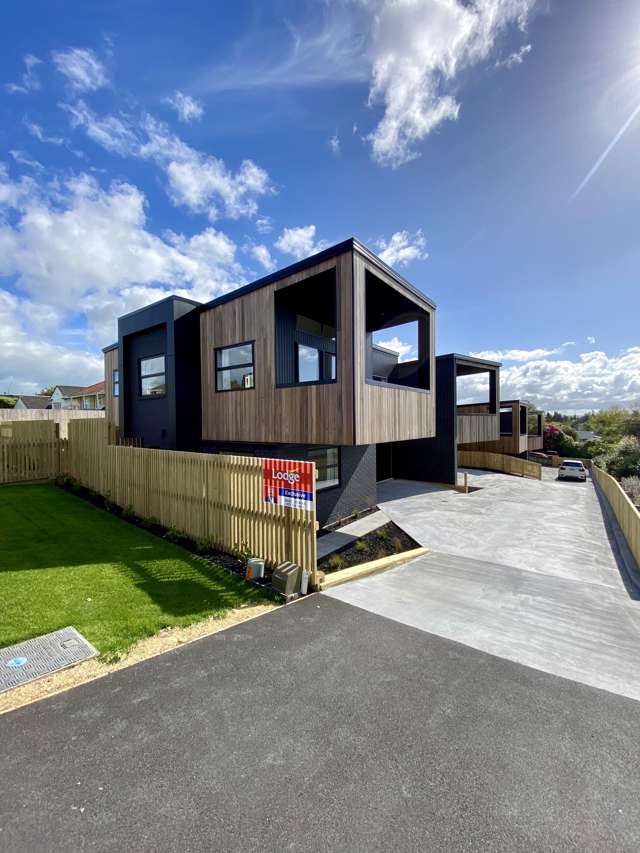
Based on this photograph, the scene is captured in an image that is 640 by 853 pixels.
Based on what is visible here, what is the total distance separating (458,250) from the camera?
13.8m

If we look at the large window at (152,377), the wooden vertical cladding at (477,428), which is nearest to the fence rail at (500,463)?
the wooden vertical cladding at (477,428)

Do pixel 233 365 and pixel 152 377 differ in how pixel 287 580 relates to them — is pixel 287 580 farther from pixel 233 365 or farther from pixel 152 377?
pixel 152 377

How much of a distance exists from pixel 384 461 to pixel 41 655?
18550 millimetres

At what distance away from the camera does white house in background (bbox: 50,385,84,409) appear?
50125 mm

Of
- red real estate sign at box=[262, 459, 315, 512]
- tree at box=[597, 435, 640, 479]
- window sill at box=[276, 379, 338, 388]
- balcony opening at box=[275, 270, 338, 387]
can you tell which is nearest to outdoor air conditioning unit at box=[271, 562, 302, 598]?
red real estate sign at box=[262, 459, 315, 512]

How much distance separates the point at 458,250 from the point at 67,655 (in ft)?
52.0

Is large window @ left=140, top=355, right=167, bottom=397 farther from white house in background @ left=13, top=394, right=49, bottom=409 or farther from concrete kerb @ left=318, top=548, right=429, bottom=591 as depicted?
white house in background @ left=13, top=394, right=49, bottom=409

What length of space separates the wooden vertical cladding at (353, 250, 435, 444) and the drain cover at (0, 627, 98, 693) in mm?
5453

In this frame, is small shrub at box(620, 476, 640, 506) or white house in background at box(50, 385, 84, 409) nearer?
small shrub at box(620, 476, 640, 506)

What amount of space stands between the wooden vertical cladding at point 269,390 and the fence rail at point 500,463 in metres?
21.9

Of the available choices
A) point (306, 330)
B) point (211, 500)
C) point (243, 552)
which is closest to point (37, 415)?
point (306, 330)

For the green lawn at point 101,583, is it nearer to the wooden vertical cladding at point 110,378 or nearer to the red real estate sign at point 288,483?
the red real estate sign at point 288,483

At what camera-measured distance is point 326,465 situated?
1149 centimetres

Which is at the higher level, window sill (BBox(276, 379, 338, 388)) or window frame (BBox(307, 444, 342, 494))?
window sill (BBox(276, 379, 338, 388))
